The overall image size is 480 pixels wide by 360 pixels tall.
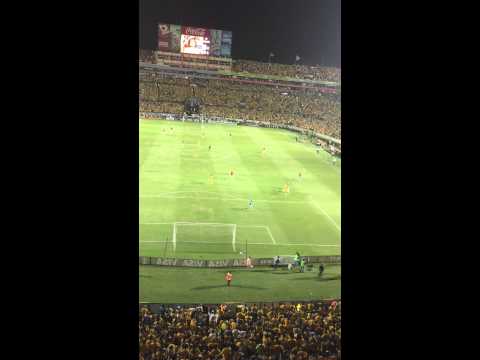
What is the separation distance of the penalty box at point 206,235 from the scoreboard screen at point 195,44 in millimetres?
3498

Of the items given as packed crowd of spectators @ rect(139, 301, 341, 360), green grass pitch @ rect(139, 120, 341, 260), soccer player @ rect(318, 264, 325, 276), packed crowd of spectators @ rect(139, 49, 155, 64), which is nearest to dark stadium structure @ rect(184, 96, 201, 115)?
green grass pitch @ rect(139, 120, 341, 260)

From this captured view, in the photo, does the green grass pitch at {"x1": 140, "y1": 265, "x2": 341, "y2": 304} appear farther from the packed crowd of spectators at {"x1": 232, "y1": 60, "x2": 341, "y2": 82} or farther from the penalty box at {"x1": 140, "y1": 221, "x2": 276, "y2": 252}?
the packed crowd of spectators at {"x1": 232, "y1": 60, "x2": 341, "y2": 82}

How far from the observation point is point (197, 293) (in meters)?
8.58

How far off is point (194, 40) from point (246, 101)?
2195 mm

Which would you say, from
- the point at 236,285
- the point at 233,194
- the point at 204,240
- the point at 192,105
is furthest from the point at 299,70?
the point at 236,285

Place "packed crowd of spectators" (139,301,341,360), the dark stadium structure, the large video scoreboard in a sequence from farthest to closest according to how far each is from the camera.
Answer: the dark stadium structure → the large video scoreboard → "packed crowd of spectators" (139,301,341,360)

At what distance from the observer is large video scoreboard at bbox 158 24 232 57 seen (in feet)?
31.0

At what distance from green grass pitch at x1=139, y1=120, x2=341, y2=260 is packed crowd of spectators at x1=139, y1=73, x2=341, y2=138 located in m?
0.56

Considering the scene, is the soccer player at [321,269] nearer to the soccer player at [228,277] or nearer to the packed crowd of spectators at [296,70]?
the soccer player at [228,277]

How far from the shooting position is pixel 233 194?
439 inches
